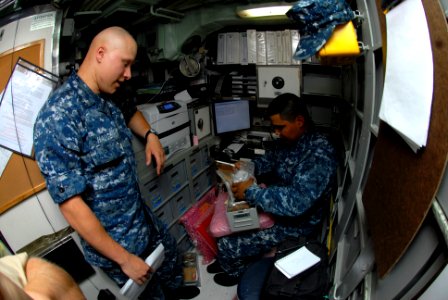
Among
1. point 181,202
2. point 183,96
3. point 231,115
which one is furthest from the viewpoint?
point 231,115

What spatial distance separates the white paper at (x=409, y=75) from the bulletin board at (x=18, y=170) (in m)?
1.75

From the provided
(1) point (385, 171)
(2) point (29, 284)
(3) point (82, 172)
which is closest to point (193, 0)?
(3) point (82, 172)

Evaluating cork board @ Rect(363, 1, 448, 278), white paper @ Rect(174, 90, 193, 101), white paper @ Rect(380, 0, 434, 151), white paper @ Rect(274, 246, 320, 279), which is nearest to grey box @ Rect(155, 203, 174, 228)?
white paper @ Rect(174, 90, 193, 101)

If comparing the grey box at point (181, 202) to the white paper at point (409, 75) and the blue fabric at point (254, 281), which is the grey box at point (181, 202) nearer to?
the blue fabric at point (254, 281)

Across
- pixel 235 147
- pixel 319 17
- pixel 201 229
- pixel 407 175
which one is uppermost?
pixel 319 17

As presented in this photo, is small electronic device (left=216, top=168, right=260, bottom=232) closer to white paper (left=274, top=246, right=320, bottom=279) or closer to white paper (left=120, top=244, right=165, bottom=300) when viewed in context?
white paper (left=274, top=246, right=320, bottom=279)

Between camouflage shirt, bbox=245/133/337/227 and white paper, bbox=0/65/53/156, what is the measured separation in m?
1.47

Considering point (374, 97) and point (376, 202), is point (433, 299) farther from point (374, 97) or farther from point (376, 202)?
point (374, 97)

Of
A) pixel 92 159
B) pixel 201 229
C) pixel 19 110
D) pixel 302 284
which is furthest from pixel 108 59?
pixel 201 229

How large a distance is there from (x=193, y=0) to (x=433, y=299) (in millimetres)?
2527

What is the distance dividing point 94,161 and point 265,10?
1781 mm

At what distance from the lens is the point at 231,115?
2896 millimetres

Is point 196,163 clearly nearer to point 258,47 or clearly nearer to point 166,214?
point 166,214

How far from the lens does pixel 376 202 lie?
85 centimetres
